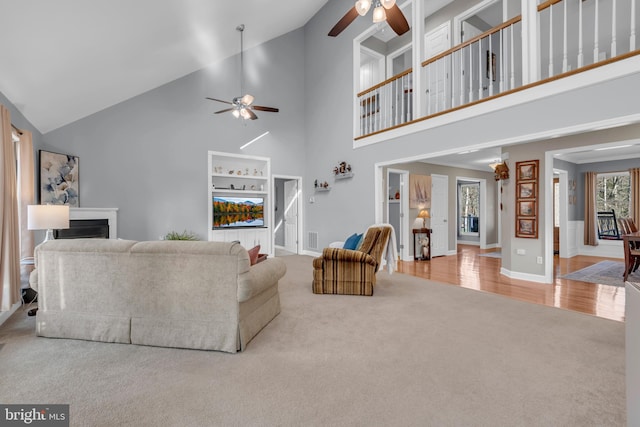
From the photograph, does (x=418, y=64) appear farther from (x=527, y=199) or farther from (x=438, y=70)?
(x=527, y=199)

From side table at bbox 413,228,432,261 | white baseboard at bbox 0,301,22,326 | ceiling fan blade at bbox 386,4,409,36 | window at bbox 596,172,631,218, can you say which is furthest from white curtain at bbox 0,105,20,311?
window at bbox 596,172,631,218

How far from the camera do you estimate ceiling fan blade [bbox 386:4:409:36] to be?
3141 mm

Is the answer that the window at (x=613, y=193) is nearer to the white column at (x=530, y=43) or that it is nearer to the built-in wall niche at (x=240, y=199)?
the white column at (x=530, y=43)

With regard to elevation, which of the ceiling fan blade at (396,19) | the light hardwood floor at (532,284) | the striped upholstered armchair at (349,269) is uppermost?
the ceiling fan blade at (396,19)

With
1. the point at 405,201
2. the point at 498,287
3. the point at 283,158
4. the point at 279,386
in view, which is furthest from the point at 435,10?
the point at 279,386

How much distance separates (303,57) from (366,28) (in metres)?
2.37

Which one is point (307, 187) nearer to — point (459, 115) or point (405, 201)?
Result: point (405, 201)

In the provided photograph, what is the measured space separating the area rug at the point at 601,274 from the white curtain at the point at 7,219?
7.44 meters

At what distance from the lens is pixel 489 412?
1604 mm

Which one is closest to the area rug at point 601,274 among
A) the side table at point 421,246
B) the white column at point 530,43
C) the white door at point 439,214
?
the side table at point 421,246

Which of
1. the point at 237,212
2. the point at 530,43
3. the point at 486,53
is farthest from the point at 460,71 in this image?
the point at 237,212

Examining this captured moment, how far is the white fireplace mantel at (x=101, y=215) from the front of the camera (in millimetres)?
5090

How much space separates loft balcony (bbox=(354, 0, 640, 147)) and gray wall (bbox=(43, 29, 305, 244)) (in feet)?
7.11

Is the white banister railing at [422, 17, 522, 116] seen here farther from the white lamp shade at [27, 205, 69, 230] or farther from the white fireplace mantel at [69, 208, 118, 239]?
the white fireplace mantel at [69, 208, 118, 239]
